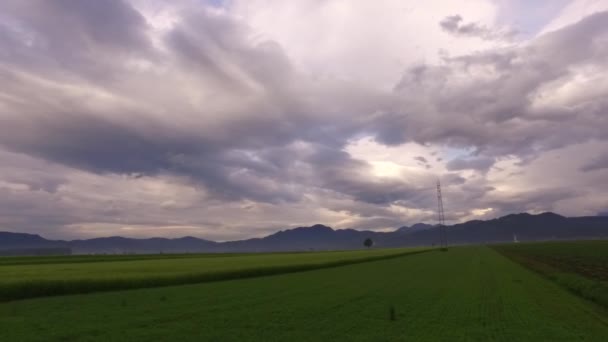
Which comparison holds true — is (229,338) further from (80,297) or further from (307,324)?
(80,297)

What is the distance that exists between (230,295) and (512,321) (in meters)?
17.3

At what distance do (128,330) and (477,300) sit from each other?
1962 cm

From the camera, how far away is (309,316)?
68.4ft

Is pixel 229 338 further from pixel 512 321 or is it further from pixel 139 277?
pixel 139 277

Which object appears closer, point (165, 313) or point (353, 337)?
point (353, 337)

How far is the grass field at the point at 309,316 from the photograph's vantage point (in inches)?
665

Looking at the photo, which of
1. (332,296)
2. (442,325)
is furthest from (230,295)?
(442,325)

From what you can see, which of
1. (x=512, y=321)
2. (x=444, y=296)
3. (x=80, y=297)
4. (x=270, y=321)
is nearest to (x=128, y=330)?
(x=270, y=321)

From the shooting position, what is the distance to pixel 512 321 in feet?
64.1

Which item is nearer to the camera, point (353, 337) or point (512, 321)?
point (353, 337)

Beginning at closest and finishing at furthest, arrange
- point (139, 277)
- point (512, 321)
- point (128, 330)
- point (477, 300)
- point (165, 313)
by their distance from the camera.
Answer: point (128, 330), point (512, 321), point (165, 313), point (477, 300), point (139, 277)

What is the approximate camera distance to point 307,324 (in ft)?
62.0

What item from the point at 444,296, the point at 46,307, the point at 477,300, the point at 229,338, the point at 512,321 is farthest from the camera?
the point at 444,296

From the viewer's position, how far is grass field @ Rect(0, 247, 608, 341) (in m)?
16.9
